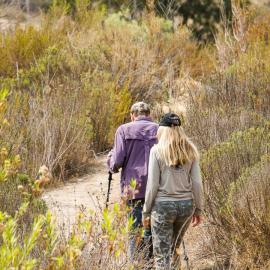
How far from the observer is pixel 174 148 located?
5535 millimetres

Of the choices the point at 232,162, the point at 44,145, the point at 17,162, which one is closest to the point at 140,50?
the point at 44,145

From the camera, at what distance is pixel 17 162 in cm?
400

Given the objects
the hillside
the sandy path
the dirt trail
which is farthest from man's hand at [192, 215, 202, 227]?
the sandy path

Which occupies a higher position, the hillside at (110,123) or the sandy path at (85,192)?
the hillside at (110,123)

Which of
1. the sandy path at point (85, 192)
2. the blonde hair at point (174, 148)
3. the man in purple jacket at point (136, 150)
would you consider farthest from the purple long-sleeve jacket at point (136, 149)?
the sandy path at point (85, 192)

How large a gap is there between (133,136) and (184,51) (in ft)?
35.1

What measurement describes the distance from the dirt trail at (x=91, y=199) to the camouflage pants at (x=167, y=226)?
97 cm

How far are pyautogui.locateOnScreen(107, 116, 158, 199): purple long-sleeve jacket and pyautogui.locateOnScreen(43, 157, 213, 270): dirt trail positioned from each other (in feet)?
1.66

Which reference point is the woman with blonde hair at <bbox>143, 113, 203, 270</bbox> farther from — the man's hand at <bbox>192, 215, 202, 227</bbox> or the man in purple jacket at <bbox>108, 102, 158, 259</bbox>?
the man in purple jacket at <bbox>108, 102, 158, 259</bbox>

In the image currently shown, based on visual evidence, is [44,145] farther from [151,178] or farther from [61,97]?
[151,178]

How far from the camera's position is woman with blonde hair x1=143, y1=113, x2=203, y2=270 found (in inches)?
219

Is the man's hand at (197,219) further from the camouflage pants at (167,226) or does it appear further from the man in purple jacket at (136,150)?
the man in purple jacket at (136,150)

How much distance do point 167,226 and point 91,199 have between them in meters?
2.19

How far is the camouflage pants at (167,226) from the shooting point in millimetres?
5625
